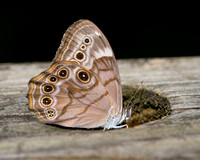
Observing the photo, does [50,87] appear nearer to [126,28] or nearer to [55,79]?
[55,79]

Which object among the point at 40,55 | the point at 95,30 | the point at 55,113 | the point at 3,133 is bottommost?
the point at 40,55

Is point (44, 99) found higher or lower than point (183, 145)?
lower

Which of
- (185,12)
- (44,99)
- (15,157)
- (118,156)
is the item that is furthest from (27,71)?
(185,12)

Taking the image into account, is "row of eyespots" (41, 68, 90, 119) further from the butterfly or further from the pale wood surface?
the pale wood surface

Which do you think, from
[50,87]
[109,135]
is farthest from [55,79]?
[109,135]

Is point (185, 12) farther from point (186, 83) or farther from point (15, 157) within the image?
point (15, 157)

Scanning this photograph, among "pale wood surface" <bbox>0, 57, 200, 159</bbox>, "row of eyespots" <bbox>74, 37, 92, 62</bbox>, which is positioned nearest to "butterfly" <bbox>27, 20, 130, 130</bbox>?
"row of eyespots" <bbox>74, 37, 92, 62</bbox>
